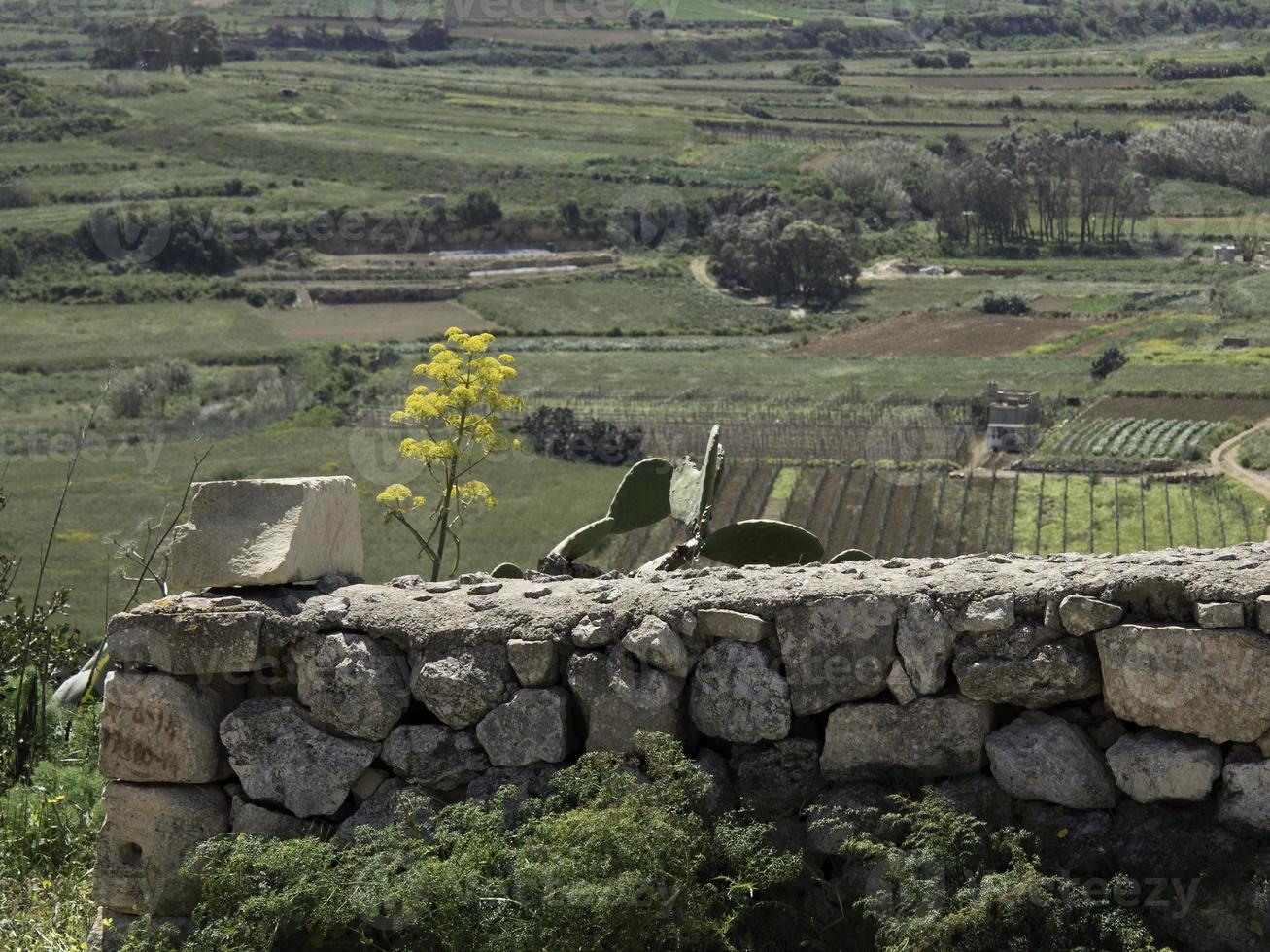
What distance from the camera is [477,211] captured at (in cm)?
10406

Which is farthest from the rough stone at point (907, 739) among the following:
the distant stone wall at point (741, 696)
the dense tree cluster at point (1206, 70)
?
the dense tree cluster at point (1206, 70)

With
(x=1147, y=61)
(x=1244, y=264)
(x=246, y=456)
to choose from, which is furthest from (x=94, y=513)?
(x=1147, y=61)

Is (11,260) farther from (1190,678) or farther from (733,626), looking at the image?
(1190,678)

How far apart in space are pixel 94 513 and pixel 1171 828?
145 feet

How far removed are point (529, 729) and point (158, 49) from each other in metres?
147

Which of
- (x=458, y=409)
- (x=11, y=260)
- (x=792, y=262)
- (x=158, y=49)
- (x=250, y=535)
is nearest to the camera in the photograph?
(x=250, y=535)

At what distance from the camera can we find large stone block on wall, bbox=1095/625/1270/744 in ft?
18.0

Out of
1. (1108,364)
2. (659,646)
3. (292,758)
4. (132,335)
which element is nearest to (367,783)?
(292,758)

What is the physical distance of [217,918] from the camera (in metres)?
5.80

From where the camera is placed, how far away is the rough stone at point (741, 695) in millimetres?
5898

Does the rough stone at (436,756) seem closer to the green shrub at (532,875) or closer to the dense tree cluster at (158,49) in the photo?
the green shrub at (532,875)

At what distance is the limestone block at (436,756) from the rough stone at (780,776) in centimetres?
88

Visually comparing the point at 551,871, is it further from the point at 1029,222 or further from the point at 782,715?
the point at 1029,222

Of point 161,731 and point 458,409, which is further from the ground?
point 458,409
